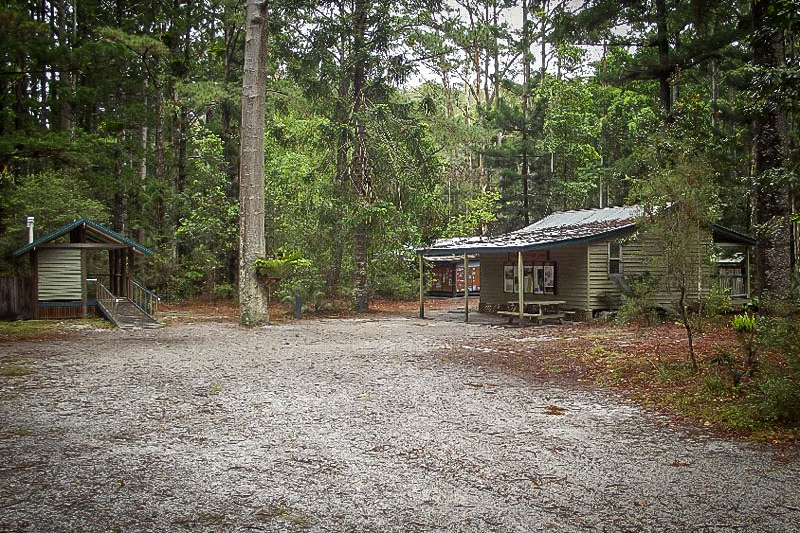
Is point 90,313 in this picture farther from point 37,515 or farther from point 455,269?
point 455,269

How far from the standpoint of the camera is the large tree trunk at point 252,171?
19719 mm

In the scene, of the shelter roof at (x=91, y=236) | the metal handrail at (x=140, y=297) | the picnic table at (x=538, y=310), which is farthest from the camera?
the metal handrail at (x=140, y=297)

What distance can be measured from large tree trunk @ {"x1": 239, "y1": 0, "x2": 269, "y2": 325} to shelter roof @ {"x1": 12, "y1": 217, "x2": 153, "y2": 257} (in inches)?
174

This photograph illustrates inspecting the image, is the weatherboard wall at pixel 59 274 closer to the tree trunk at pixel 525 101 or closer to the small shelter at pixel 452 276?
the small shelter at pixel 452 276

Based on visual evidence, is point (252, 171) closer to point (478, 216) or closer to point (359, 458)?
point (359, 458)

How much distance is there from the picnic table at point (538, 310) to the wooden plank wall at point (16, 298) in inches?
598

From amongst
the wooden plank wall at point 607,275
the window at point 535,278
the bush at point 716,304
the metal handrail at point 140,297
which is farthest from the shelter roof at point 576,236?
the metal handrail at point 140,297

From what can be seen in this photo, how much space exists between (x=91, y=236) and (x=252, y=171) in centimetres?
745

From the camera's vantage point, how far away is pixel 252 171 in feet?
65.0

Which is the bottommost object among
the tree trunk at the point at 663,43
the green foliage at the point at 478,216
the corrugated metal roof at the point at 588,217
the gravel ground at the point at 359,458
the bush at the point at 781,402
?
the gravel ground at the point at 359,458

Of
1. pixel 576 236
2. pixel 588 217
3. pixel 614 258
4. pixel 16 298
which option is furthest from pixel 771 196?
pixel 16 298

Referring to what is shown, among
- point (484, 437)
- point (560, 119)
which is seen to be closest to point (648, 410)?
point (484, 437)

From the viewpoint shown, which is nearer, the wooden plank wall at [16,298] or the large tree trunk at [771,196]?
the large tree trunk at [771,196]

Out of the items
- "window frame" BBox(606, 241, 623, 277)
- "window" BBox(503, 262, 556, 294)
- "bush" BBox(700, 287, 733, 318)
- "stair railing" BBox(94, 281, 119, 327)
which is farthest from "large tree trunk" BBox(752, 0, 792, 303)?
"stair railing" BBox(94, 281, 119, 327)
